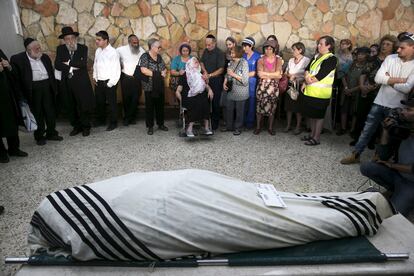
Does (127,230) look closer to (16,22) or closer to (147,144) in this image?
(147,144)

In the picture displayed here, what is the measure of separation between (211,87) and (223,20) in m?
1.34

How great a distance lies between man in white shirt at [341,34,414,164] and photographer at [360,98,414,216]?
2.50ft

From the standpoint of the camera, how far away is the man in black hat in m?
4.45

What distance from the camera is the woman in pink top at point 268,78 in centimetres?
461

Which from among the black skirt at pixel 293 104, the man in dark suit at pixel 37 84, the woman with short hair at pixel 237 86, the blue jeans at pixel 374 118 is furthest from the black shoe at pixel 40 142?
the blue jeans at pixel 374 118

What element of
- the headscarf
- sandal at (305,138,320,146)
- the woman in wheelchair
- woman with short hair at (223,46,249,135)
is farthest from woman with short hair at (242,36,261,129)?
sandal at (305,138,320,146)

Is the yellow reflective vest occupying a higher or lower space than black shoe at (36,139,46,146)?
higher

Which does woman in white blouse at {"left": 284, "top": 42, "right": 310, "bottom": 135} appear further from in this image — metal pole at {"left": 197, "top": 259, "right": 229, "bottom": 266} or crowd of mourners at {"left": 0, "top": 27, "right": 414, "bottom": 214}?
metal pole at {"left": 197, "top": 259, "right": 229, "bottom": 266}

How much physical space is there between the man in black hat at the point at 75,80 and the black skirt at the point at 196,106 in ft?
4.77

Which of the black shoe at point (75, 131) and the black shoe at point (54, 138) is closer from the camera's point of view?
the black shoe at point (54, 138)

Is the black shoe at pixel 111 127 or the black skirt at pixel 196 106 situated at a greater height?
the black skirt at pixel 196 106

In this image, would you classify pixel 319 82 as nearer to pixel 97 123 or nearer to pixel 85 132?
pixel 85 132

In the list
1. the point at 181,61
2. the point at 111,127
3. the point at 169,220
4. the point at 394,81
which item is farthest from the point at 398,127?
the point at 111,127

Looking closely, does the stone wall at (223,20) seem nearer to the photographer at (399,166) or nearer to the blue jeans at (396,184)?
the photographer at (399,166)
